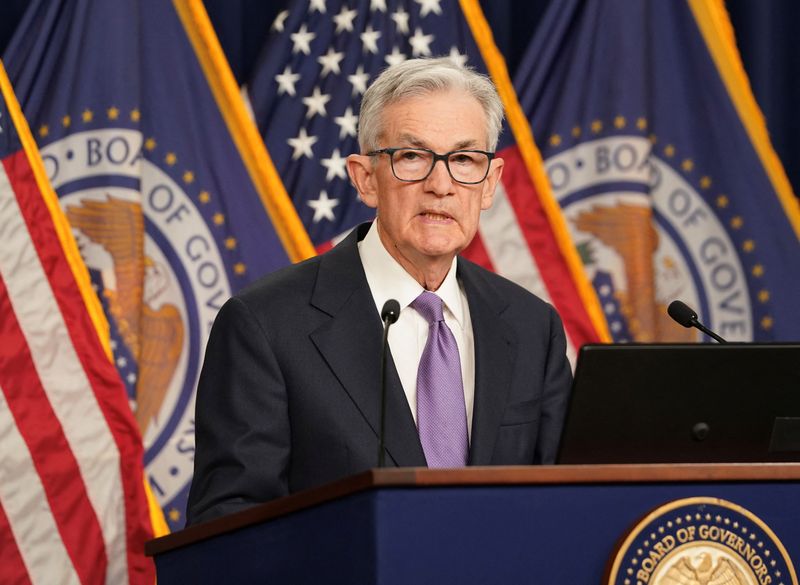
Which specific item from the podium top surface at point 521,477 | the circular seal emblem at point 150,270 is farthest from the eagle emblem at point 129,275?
the podium top surface at point 521,477

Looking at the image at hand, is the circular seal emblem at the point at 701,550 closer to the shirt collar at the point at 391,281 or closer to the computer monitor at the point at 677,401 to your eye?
the computer monitor at the point at 677,401

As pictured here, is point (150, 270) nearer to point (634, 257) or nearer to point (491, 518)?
point (634, 257)

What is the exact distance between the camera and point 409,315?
8.44ft

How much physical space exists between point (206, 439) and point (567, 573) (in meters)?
0.91

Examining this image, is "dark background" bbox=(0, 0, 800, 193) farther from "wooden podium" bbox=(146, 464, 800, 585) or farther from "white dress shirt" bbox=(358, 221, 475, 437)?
"wooden podium" bbox=(146, 464, 800, 585)

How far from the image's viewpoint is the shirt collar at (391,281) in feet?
8.46

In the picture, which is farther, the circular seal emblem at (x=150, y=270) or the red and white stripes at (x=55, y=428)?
the circular seal emblem at (x=150, y=270)

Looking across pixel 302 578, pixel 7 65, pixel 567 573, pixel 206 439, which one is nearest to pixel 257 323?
pixel 206 439

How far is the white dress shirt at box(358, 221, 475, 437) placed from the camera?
98.6 inches

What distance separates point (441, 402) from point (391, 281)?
30cm

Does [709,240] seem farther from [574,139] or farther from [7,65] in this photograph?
[7,65]

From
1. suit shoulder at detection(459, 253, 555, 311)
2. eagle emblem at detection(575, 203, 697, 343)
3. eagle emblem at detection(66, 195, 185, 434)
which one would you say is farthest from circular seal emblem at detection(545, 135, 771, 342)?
suit shoulder at detection(459, 253, 555, 311)

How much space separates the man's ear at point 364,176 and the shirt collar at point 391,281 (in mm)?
68

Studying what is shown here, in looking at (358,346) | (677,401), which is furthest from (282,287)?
(677,401)
